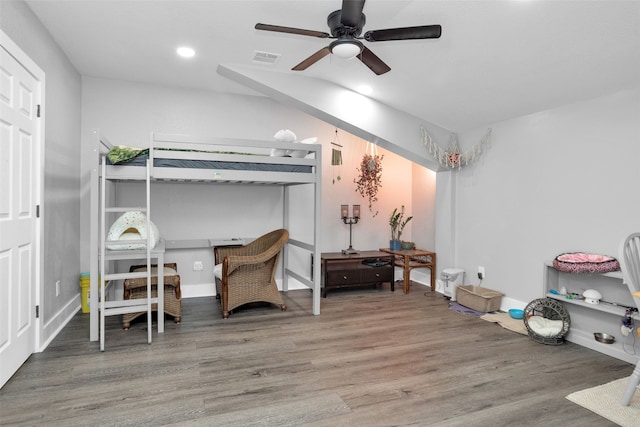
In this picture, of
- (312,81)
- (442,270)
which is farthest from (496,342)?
(312,81)

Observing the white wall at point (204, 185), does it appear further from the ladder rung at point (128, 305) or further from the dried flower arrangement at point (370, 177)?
the ladder rung at point (128, 305)

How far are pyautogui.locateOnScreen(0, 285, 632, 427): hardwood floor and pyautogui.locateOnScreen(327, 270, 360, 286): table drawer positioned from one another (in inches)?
39.7

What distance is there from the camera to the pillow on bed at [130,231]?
10.7ft

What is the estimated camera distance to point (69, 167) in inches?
150

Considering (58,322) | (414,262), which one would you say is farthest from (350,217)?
(58,322)

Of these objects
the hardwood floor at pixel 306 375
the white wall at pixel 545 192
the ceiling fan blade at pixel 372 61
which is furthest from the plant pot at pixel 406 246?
the ceiling fan blade at pixel 372 61

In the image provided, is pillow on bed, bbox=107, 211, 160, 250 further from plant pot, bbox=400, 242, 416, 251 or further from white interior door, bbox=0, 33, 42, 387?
plant pot, bbox=400, 242, 416, 251

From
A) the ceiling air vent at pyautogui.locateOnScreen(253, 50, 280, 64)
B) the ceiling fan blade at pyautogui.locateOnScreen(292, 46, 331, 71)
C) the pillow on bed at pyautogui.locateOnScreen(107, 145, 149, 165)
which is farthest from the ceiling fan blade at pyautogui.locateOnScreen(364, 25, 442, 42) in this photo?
the pillow on bed at pyautogui.locateOnScreen(107, 145, 149, 165)

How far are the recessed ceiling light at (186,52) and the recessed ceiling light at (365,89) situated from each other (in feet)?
5.76

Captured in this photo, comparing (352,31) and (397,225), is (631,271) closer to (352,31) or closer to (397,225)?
(352,31)

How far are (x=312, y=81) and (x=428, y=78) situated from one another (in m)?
1.23

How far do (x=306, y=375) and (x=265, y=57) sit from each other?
2.87 m

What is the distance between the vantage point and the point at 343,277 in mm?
4902

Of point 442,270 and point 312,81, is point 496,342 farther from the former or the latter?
point 312,81
